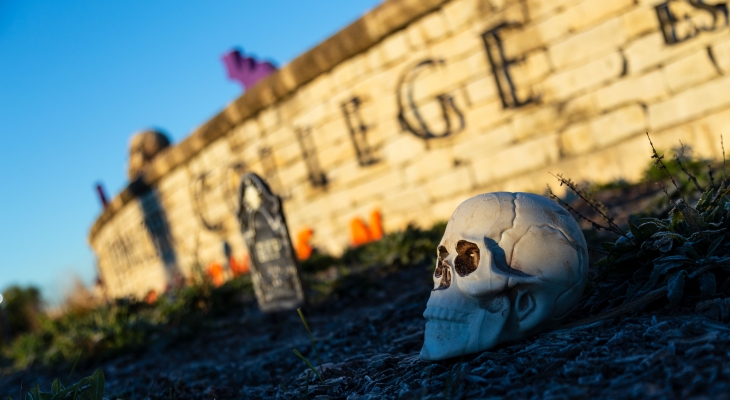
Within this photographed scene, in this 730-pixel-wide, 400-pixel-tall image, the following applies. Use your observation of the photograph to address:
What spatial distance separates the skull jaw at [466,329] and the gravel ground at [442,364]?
0.16 feet

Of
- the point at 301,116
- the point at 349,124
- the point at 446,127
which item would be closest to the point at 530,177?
the point at 446,127

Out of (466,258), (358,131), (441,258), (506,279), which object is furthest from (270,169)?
(506,279)

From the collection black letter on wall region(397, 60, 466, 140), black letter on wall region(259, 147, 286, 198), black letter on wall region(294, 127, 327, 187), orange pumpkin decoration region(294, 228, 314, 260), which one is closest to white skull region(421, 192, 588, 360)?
black letter on wall region(397, 60, 466, 140)

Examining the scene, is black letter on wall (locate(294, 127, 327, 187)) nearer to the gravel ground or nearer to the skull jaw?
the gravel ground

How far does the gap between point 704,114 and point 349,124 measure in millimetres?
3838

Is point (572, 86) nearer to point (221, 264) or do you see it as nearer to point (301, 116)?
point (301, 116)

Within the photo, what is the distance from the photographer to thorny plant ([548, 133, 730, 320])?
2090 mm

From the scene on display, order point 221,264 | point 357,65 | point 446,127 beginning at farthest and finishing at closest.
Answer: point 221,264 < point 357,65 < point 446,127

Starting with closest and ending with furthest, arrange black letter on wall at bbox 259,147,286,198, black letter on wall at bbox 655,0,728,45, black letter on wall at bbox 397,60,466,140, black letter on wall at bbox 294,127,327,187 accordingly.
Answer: black letter on wall at bbox 655,0,728,45 < black letter on wall at bbox 397,60,466,140 < black letter on wall at bbox 294,127,327,187 < black letter on wall at bbox 259,147,286,198

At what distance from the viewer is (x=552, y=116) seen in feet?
18.6

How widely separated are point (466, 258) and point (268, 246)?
3158 millimetres

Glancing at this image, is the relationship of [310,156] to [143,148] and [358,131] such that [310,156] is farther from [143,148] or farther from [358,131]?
[143,148]

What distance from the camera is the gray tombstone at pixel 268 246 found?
16.0 feet

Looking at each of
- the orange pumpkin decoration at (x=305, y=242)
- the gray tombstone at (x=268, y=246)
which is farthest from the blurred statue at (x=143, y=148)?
the gray tombstone at (x=268, y=246)
